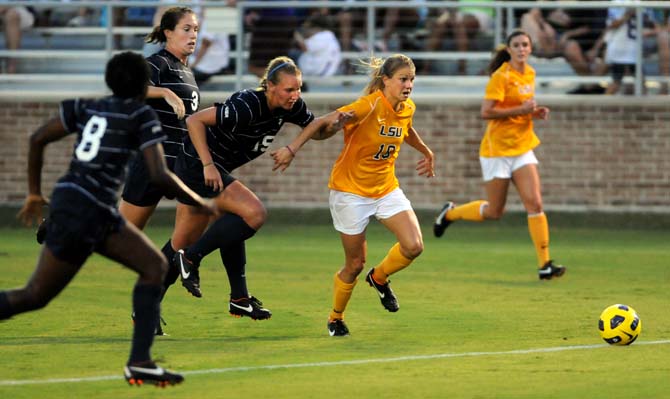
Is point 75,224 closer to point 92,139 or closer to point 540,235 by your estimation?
point 92,139

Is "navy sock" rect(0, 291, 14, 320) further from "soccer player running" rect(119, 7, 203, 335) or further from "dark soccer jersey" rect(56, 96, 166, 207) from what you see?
"soccer player running" rect(119, 7, 203, 335)

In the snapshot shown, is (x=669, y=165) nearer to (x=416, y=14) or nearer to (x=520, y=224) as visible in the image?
(x=520, y=224)

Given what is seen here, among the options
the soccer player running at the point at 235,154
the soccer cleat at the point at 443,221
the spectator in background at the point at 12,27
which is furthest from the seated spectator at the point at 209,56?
the soccer player running at the point at 235,154

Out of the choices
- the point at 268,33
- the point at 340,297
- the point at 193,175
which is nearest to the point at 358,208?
the point at 340,297

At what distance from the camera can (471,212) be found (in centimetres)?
1457

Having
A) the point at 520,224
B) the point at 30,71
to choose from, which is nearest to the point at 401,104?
the point at 520,224

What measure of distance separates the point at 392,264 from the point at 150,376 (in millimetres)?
3162

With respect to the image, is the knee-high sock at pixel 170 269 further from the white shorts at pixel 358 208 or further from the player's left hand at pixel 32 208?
the player's left hand at pixel 32 208

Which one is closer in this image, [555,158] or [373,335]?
[373,335]

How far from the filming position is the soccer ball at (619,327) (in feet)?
29.7

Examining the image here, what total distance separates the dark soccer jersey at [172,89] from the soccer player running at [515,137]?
4.13 metres

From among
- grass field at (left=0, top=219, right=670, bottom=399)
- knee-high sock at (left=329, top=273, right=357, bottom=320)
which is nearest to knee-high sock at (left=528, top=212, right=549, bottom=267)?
grass field at (left=0, top=219, right=670, bottom=399)

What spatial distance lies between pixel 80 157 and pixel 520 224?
1224 centimetres

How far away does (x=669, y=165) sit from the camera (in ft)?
61.0
